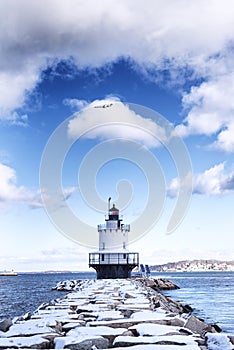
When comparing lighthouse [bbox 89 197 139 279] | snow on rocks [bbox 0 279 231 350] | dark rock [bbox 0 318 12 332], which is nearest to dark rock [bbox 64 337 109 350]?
snow on rocks [bbox 0 279 231 350]

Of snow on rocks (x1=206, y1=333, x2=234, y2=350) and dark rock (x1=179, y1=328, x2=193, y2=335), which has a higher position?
dark rock (x1=179, y1=328, x2=193, y2=335)

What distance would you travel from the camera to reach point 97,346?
608cm

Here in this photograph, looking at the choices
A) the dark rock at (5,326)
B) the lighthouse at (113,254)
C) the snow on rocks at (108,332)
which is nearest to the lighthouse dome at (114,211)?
the lighthouse at (113,254)

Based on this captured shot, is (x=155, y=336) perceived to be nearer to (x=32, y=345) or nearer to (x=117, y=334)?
(x=117, y=334)

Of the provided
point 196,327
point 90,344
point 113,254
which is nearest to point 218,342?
point 196,327

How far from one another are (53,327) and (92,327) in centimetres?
68

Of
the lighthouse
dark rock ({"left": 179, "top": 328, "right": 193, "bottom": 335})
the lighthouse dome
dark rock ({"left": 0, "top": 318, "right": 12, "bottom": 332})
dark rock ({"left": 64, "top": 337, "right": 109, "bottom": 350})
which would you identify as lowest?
dark rock ({"left": 64, "top": 337, "right": 109, "bottom": 350})

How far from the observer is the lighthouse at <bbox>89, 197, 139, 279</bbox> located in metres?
30.4

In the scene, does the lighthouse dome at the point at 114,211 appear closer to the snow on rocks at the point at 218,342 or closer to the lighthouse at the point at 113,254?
the lighthouse at the point at 113,254

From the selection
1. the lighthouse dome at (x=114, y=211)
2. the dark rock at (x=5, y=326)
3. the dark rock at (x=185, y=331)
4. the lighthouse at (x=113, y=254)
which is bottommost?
the dark rock at (x=185, y=331)

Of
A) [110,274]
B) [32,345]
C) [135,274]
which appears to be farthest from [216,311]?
[135,274]

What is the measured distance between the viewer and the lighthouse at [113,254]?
30.4 meters

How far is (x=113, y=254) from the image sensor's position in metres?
30.5

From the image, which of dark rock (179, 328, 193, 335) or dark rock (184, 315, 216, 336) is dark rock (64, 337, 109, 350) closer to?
dark rock (179, 328, 193, 335)
